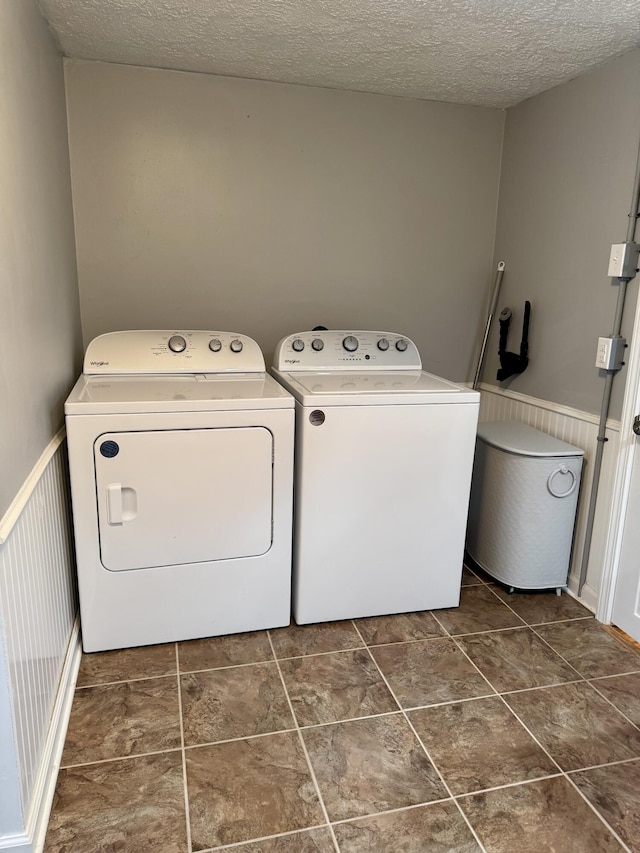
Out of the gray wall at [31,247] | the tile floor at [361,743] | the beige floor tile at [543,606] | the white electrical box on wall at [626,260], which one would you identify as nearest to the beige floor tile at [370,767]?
the tile floor at [361,743]

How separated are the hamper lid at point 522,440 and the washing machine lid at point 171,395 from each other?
1.01 meters

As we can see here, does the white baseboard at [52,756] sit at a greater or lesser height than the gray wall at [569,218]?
lesser

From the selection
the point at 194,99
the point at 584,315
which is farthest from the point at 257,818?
the point at 194,99

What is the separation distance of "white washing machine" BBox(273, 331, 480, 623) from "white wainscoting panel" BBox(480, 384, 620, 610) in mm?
551

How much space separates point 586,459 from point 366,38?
1896mm

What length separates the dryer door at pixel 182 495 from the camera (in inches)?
79.2

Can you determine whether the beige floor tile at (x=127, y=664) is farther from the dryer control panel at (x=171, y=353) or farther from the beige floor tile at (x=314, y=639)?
the dryer control panel at (x=171, y=353)

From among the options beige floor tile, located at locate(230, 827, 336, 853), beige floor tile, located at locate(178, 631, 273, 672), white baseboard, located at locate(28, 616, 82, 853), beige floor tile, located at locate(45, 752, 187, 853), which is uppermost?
white baseboard, located at locate(28, 616, 82, 853)

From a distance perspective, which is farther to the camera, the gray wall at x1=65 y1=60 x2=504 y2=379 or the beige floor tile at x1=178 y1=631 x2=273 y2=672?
the gray wall at x1=65 y1=60 x2=504 y2=379

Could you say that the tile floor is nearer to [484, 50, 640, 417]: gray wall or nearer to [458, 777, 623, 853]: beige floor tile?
[458, 777, 623, 853]: beige floor tile

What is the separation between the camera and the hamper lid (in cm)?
246

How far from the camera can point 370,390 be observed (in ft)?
7.33

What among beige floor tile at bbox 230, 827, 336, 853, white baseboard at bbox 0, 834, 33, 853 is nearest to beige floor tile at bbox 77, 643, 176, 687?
white baseboard at bbox 0, 834, 33, 853

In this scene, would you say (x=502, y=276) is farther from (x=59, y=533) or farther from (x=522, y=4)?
(x=59, y=533)
